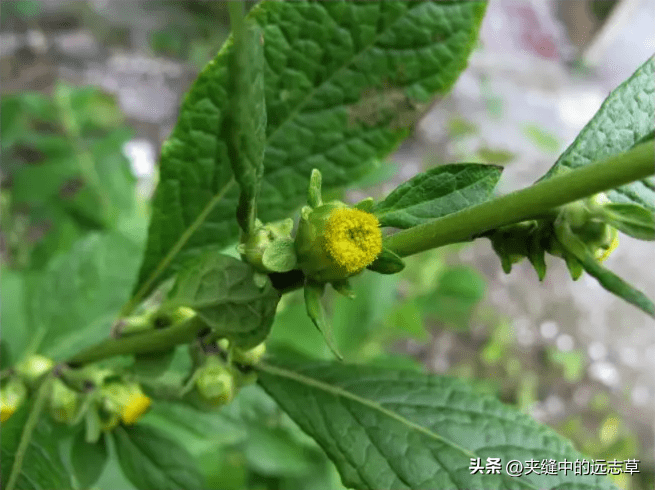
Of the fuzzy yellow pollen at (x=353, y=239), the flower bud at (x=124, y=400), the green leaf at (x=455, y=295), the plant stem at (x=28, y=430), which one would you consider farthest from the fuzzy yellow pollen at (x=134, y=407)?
the green leaf at (x=455, y=295)

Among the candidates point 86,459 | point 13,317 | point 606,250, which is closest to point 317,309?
point 606,250

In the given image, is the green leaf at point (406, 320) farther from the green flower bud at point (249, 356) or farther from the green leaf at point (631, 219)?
the green leaf at point (631, 219)

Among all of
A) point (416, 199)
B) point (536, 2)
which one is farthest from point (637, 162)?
point (536, 2)

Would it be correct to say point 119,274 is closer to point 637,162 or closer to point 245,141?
point 245,141

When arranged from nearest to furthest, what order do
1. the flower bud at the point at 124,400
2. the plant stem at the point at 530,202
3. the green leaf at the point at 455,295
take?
the plant stem at the point at 530,202
the flower bud at the point at 124,400
the green leaf at the point at 455,295

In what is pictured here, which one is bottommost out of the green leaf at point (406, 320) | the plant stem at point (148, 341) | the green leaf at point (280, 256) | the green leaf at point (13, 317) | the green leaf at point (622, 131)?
the green leaf at point (13, 317)
